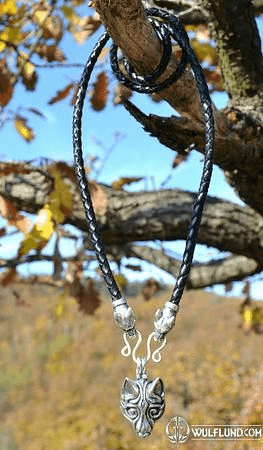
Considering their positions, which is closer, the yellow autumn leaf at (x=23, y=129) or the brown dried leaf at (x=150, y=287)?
the yellow autumn leaf at (x=23, y=129)

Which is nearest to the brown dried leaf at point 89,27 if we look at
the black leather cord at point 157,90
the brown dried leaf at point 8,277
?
the brown dried leaf at point 8,277

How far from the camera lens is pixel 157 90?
0.98 meters

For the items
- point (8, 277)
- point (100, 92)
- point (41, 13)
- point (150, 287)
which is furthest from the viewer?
point (150, 287)

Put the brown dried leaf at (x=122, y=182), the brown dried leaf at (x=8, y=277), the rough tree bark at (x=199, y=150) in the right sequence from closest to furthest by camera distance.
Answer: the rough tree bark at (x=199, y=150), the brown dried leaf at (x=122, y=182), the brown dried leaf at (x=8, y=277)

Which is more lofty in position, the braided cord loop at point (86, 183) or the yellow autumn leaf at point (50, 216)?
the yellow autumn leaf at point (50, 216)

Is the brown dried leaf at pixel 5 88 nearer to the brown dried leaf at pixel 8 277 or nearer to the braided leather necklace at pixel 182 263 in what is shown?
the brown dried leaf at pixel 8 277

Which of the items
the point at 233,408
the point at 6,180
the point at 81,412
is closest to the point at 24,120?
the point at 6,180

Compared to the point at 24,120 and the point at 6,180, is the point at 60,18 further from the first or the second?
the point at 6,180

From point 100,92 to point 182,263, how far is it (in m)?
1.11

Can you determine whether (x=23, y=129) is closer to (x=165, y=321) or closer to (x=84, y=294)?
(x=84, y=294)

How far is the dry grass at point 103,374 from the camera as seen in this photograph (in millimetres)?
4145

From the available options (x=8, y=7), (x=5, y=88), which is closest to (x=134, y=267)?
(x=5, y=88)

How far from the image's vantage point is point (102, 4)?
2.77ft

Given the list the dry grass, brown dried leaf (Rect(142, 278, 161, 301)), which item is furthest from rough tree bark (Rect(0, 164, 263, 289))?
the dry grass
